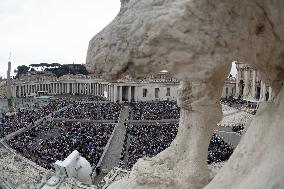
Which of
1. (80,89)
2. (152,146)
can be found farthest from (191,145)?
(80,89)

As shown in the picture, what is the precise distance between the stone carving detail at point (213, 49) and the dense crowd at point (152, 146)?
1804cm

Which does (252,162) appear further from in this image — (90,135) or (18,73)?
(18,73)

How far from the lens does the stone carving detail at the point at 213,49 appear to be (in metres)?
4.52

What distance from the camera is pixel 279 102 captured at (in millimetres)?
5250

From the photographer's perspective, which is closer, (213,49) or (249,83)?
(213,49)

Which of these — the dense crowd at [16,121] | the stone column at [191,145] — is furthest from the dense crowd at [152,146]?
the stone column at [191,145]

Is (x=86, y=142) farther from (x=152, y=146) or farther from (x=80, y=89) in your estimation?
(x=80, y=89)

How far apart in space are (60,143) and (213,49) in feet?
87.0

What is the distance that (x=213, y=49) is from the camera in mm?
4613

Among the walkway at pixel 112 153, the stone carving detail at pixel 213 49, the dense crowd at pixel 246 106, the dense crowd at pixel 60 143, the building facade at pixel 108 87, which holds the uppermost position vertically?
the stone carving detail at pixel 213 49

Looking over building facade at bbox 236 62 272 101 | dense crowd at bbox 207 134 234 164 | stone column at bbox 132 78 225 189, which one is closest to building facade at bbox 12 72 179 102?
building facade at bbox 236 62 272 101

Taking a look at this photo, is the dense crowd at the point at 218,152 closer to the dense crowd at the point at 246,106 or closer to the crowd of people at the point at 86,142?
the crowd of people at the point at 86,142

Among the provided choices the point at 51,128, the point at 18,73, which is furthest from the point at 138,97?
the point at 18,73

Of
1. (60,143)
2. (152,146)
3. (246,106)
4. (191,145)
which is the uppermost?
(191,145)
